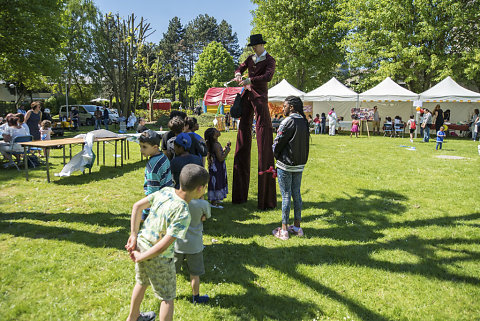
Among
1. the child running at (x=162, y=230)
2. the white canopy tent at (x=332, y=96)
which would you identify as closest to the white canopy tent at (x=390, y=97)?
the white canopy tent at (x=332, y=96)

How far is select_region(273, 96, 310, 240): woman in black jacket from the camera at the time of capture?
4398 millimetres

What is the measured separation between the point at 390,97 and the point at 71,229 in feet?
66.4

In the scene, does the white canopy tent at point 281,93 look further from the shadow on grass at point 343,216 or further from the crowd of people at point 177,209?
the crowd of people at point 177,209

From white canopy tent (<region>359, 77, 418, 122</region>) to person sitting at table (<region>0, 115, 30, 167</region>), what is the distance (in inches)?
741

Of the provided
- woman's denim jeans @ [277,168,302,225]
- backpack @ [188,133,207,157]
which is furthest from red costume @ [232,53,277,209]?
backpack @ [188,133,207,157]

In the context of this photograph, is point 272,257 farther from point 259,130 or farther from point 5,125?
point 5,125

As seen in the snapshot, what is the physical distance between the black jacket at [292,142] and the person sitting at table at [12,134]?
8174 millimetres

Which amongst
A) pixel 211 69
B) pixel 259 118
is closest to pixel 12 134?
pixel 259 118

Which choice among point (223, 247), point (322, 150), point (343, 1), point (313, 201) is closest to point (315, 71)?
point (343, 1)

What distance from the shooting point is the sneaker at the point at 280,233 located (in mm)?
4660

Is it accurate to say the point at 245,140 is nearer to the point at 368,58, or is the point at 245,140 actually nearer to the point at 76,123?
the point at 76,123

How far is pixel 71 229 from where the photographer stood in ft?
16.3

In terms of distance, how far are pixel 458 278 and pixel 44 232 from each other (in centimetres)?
565

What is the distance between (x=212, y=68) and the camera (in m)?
58.4
